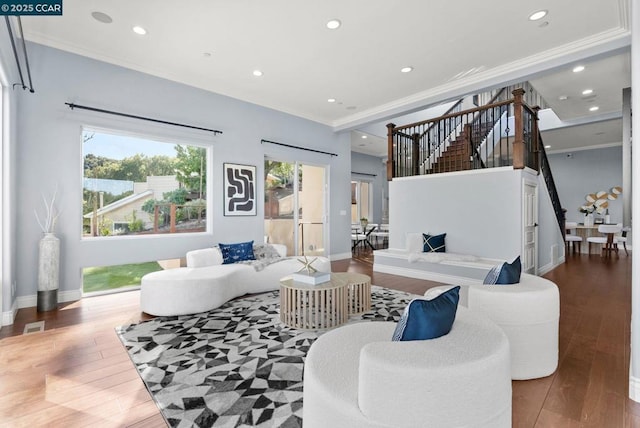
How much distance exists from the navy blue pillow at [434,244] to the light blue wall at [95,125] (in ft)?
10.0

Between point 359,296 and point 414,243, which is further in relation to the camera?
point 414,243

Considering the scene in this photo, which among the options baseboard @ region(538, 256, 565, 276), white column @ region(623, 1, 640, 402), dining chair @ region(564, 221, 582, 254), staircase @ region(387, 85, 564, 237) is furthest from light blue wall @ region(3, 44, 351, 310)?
dining chair @ region(564, 221, 582, 254)

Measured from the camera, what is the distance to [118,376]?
7.19 ft

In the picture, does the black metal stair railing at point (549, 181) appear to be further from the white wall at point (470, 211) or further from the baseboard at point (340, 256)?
the baseboard at point (340, 256)

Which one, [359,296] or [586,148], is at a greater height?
[586,148]

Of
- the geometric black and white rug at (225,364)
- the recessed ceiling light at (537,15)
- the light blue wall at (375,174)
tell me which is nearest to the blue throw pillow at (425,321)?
the geometric black and white rug at (225,364)

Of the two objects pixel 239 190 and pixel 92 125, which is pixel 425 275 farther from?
pixel 92 125

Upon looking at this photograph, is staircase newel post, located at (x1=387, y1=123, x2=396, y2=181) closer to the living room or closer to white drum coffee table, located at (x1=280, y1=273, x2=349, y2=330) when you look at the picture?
the living room

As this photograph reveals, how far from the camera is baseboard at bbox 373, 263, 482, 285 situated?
15.9 ft

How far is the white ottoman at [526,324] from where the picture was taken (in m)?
2.11

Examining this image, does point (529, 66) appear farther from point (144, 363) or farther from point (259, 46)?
point (144, 363)

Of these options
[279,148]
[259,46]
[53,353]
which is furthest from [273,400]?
[279,148]

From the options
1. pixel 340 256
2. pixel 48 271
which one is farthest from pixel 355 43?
pixel 340 256

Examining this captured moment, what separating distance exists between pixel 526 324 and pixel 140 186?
4995 mm
